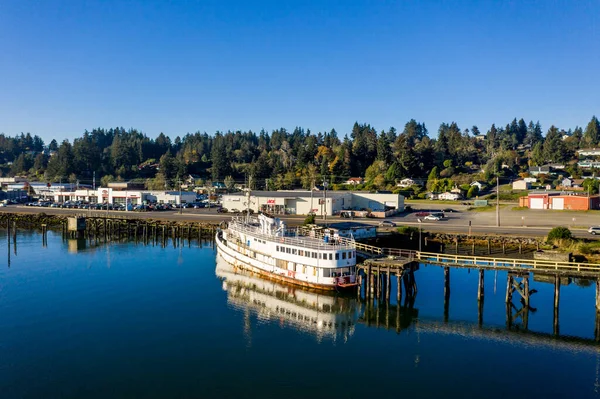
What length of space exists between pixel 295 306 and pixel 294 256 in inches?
259

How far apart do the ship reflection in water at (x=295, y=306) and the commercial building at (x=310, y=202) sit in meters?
48.8

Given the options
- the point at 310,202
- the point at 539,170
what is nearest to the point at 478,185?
the point at 539,170

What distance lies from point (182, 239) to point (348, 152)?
354 ft

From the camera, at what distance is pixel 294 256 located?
162ft

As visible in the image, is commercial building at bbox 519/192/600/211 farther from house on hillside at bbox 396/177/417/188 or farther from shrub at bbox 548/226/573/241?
house on hillside at bbox 396/177/417/188

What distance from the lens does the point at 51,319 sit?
40000 mm

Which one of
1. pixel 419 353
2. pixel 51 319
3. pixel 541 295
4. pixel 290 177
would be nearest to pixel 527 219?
pixel 541 295

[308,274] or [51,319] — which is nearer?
[51,319]

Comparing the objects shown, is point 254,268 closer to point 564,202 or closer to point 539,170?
point 564,202

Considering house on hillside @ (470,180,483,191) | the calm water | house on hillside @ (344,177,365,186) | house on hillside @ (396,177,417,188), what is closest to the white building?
house on hillside @ (396,177,417,188)

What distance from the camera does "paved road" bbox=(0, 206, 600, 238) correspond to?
76.0 metres

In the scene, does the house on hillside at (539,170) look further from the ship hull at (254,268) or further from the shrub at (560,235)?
the ship hull at (254,268)

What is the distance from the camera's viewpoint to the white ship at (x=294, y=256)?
4694 cm

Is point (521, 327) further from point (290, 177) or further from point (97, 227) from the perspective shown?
point (290, 177)
